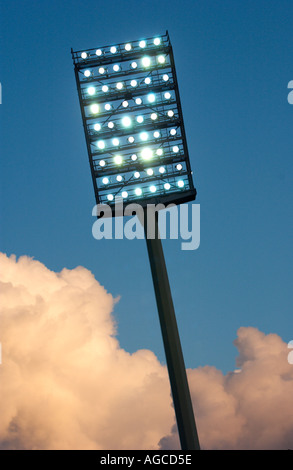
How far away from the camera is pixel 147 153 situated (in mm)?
34062

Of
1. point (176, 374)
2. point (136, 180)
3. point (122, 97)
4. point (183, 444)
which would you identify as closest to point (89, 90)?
point (122, 97)

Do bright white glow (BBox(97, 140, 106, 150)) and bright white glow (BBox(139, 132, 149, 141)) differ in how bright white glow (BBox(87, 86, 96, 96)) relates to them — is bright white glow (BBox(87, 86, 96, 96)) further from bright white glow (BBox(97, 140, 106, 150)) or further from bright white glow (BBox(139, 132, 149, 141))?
bright white glow (BBox(139, 132, 149, 141))

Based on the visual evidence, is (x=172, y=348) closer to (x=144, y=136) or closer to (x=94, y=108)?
(x=144, y=136)

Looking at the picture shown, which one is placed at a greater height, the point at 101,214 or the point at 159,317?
the point at 101,214

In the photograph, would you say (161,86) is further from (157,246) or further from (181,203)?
(157,246)

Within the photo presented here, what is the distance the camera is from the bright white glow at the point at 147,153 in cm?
3397

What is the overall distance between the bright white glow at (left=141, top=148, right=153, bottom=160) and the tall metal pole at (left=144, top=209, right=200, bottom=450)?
2.80 meters

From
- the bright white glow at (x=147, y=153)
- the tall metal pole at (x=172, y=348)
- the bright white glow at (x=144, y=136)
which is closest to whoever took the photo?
the tall metal pole at (x=172, y=348)

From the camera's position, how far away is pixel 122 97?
34625mm

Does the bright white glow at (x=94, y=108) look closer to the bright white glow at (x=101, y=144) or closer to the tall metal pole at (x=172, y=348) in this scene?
the bright white glow at (x=101, y=144)

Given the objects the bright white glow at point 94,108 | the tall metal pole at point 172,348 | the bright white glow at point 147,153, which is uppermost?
the bright white glow at point 94,108

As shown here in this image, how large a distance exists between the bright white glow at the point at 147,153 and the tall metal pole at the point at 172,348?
9.19 ft
